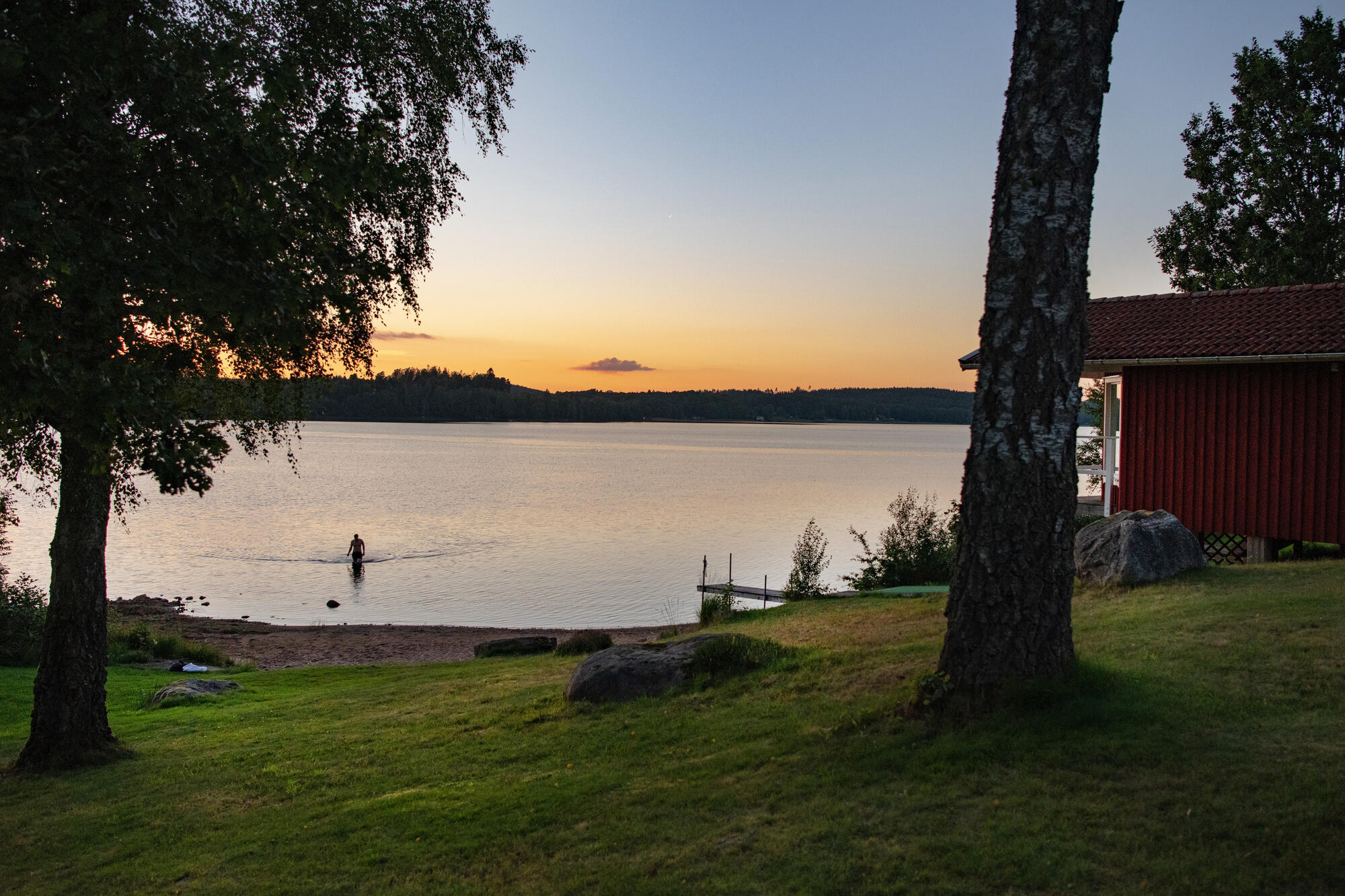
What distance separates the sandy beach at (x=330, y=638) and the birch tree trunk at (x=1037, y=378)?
1475 centimetres

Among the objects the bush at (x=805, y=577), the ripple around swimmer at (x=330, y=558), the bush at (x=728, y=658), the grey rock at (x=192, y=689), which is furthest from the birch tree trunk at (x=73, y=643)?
the ripple around swimmer at (x=330, y=558)

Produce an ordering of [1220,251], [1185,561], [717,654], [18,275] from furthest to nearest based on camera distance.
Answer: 1. [1220,251]
2. [1185,561]
3. [717,654]
4. [18,275]

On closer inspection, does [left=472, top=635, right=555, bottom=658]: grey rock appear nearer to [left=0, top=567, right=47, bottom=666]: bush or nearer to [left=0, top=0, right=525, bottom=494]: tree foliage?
[left=0, top=567, right=47, bottom=666]: bush

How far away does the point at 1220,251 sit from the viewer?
92.6 feet

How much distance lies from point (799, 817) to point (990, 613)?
2051 mm

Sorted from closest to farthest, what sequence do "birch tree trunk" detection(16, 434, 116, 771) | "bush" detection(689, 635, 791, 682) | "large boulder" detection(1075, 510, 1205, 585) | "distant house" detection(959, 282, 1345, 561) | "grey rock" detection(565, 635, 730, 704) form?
"grey rock" detection(565, 635, 730, 704), "bush" detection(689, 635, 791, 682), "birch tree trunk" detection(16, 434, 116, 771), "large boulder" detection(1075, 510, 1205, 585), "distant house" detection(959, 282, 1345, 561)

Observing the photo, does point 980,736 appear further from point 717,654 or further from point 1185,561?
point 1185,561

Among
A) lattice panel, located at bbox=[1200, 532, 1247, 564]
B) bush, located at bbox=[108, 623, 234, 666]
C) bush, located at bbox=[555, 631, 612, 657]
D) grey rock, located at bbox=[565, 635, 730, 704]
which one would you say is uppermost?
lattice panel, located at bbox=[1200, 532, 1247, 564]

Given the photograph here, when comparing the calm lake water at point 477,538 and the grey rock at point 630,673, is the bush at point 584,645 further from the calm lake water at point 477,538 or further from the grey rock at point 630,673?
the calm lake water at point 477,538

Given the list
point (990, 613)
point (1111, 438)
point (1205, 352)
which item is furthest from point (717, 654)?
point (1111, 438)

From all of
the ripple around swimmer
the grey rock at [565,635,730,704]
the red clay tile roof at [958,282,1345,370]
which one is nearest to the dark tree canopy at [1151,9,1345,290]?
the red clay tile roof at [958,282,1345,370]

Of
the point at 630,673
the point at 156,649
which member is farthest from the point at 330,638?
the point at 630,673

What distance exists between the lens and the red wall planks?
14.2 m

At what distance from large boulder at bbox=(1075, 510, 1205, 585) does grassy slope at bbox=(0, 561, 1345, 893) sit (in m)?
0.94
